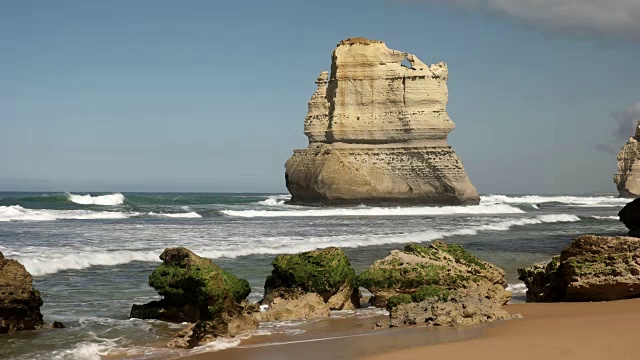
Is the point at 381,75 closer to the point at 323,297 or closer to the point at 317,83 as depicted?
the point at 317,83

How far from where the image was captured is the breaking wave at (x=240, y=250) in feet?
48.6

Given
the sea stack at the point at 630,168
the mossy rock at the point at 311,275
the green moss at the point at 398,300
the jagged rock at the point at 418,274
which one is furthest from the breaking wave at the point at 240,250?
the sea stack at the point at 630,168

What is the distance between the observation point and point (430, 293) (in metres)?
9.56

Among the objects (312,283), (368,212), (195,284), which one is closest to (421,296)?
(312,283)

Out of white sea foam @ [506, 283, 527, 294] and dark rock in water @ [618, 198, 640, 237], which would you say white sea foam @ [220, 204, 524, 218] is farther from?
white sea foam @ [506, 283, 527, 294]

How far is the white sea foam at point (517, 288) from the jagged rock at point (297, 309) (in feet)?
12.1

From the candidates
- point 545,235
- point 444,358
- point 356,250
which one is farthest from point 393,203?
point 444,358

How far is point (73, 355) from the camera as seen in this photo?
7449 millimetres

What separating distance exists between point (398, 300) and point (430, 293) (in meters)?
0.46

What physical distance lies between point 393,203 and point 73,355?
166 feet

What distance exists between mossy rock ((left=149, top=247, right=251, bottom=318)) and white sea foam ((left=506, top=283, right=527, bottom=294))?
4764 millimetres

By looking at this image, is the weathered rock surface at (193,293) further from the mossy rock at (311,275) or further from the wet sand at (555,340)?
the wet sand at (555,340)

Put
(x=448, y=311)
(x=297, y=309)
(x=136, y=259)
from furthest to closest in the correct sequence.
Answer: (x=136, y=259) < (x=297, y=309) < (x=448, y=311)

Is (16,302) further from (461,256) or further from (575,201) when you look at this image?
(575,201)
